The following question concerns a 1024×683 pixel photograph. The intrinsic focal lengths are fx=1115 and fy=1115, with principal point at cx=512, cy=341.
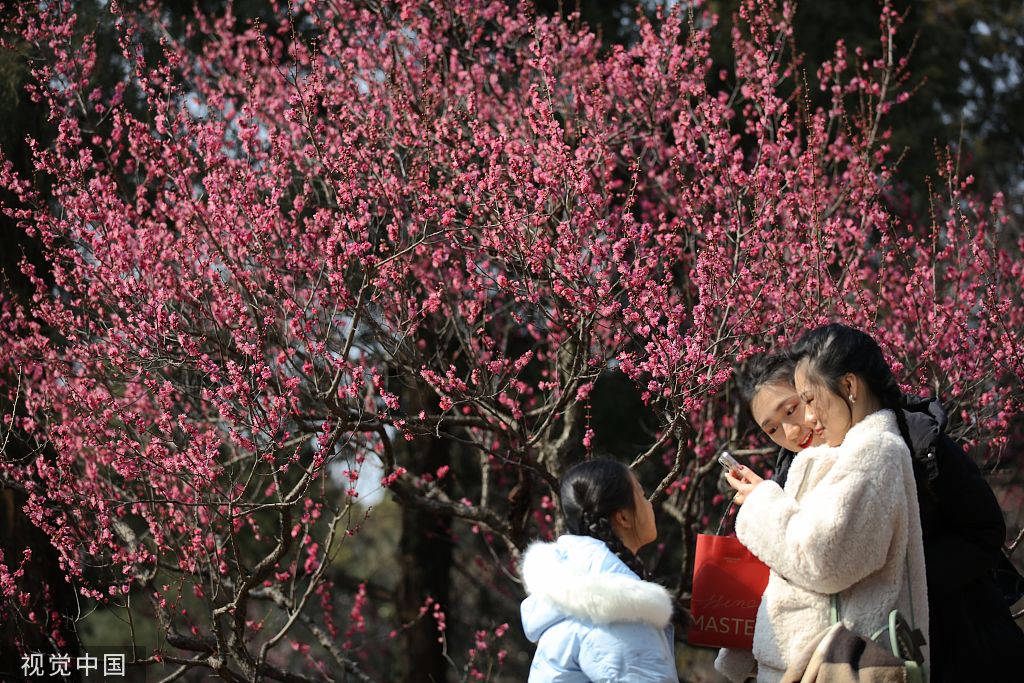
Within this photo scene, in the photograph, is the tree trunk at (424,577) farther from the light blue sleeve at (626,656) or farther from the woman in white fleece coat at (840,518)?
the woman in white fleece coat at (840,518)

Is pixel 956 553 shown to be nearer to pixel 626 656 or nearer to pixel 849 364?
Answer: pixel 849 364

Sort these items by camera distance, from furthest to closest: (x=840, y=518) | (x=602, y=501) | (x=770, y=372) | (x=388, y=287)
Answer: (x=388, y=287) < (x=770, y=372) < (x=602, y=501) < (x=840, y=518)

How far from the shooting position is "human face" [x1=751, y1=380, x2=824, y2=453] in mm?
2889

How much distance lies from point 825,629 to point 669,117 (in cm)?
419

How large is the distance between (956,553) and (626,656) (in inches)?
32.3

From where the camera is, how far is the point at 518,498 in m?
5.13

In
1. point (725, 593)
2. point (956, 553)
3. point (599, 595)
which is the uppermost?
point (956, 553)

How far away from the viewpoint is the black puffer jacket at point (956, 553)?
102 inches

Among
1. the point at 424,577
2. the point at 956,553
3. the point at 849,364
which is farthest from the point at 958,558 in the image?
the point at 424,577

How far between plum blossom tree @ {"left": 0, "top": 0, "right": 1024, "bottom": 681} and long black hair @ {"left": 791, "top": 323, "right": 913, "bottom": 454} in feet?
5.08

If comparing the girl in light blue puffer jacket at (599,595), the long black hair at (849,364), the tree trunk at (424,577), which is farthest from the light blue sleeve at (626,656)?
the tree trunk at (424,577)

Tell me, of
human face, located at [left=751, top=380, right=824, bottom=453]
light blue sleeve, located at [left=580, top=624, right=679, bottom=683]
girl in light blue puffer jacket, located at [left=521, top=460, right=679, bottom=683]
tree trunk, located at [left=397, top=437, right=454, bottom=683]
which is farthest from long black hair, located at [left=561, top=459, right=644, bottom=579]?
tree trunk, located at [left=397, top=437, right=454, bottom=683]

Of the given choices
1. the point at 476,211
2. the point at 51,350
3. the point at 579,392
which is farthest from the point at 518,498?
the point at 51,350

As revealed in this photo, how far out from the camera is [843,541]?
2.38 metres
